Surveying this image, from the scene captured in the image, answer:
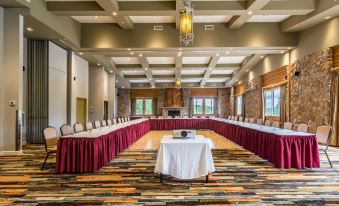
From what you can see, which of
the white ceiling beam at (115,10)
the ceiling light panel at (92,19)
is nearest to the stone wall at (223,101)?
the white ceiling beam at (115,10)

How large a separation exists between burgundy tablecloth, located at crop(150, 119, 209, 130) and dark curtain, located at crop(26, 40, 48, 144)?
6853mm

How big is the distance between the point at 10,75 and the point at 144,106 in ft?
58.3

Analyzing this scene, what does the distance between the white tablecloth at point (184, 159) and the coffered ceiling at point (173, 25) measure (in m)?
5.05

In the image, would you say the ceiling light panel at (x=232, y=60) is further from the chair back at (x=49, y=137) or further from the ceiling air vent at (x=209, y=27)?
the chair back at (x=49, y=137)

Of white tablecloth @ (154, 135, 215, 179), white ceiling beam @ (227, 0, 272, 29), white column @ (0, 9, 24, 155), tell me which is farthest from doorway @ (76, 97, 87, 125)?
white tablecloth @ (154, 135, 215, 179)

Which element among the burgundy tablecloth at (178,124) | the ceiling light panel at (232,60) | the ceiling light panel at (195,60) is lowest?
the burgundy tablecloth at (178,124)

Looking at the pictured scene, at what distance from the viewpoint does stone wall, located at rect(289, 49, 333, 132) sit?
9.39 metres

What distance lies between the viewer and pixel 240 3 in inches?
352

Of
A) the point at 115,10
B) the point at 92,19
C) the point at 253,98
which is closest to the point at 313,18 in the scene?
the point at 115,10

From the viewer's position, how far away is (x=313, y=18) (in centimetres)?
933

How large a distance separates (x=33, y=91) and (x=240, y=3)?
7328 mm

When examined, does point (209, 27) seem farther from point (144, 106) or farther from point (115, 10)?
point (144, 106)

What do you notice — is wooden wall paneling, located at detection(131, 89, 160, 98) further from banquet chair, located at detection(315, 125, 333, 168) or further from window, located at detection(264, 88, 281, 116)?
banquet chair, located at detection(315, 125, 333, 168)

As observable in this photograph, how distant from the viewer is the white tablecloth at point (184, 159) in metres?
4.58
